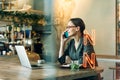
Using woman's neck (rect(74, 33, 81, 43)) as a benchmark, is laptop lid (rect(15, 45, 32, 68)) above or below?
below

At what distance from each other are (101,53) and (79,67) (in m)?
2.14

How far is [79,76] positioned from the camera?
1419 millimetres

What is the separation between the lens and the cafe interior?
79 centimetres

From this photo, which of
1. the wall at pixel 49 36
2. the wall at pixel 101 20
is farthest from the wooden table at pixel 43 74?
the wall at pixel 101 20

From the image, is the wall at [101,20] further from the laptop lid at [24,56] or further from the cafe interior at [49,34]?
the laptop lid at [24,56]

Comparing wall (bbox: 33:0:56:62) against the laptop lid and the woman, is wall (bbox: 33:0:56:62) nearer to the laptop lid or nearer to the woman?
the laptop lid

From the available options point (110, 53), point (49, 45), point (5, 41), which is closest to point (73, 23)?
point (5, 41)

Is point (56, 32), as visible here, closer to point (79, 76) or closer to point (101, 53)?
point (79, 76)

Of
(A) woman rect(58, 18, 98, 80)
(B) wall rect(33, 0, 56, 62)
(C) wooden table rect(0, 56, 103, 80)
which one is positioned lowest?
(C) wooden table rect(0, 56, 103, 80)

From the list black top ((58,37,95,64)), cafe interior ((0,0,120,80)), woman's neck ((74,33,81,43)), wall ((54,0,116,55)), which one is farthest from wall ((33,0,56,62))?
wall ((54,0,116,55))

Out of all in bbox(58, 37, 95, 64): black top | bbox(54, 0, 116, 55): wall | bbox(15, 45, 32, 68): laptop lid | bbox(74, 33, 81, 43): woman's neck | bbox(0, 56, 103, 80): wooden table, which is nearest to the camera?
bbox(0, 56, 103, 80): wooden table

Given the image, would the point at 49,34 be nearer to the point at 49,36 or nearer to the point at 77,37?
the point at 49,36

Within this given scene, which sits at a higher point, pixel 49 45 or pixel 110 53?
pixel 49 45

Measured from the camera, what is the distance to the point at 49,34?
0.77 m
